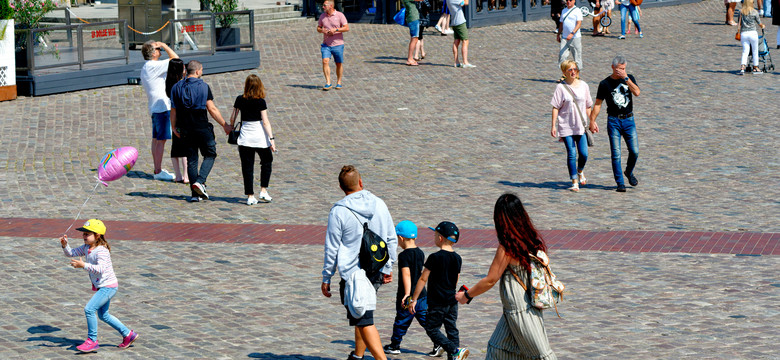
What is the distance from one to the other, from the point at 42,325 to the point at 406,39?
62.5 feet

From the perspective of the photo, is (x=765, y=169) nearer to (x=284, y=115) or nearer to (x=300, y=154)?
(x=300, y=154)

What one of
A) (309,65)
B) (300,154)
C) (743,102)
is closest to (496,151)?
(300,154)

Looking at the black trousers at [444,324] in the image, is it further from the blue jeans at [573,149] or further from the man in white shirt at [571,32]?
the man in white shirt at [571,32]

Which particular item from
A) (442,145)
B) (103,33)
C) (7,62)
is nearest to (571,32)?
(442,145)

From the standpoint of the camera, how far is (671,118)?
56.3ft

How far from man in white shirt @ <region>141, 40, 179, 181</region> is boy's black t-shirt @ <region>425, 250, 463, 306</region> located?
24.7ft

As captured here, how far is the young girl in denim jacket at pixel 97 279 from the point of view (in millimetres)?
7434

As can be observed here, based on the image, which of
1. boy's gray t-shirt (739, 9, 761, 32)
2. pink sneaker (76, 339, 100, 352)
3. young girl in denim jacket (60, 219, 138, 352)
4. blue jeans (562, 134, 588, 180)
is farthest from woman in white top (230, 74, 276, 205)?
boy's gray t-shirt (739, 9, 761, 32)

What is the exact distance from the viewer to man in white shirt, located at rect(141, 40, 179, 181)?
13.8 metres

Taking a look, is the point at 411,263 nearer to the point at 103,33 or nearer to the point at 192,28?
the point at 103,33

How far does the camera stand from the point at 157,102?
543 inches

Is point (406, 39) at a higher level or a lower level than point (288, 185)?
higher

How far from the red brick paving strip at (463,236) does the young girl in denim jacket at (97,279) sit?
132 inches

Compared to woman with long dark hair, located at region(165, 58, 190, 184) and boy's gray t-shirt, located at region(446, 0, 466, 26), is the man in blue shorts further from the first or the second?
woman with long dark hair, located at region(165, 58, 190, 184)
